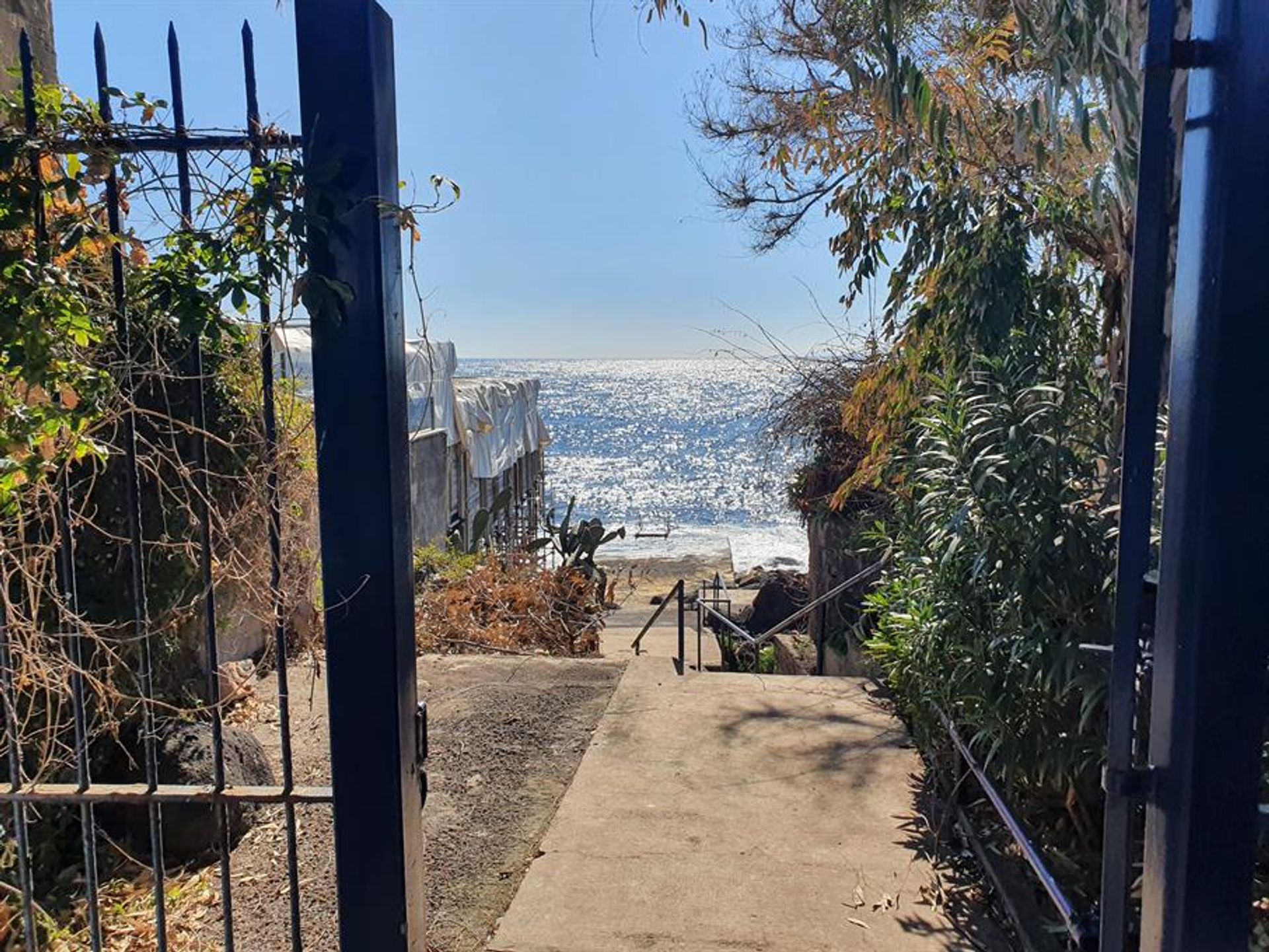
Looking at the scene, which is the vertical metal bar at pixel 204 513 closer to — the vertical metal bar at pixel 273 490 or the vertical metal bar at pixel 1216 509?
the vertical metal bar at pixel 273 490

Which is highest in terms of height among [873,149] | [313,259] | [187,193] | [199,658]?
[873,149]

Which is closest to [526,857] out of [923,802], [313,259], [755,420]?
[923,802]

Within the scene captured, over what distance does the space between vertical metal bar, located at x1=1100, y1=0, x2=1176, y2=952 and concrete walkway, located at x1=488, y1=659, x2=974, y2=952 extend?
61.2 inches

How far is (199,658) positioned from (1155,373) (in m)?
4.36

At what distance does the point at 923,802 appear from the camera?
12.3ft

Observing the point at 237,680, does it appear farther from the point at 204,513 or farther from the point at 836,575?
the point at 836,575

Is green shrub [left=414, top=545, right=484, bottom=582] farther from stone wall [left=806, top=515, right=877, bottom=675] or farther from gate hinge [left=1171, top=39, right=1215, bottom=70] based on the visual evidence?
gate hinge [left=1171, top=39, right=1215, bottom=70]

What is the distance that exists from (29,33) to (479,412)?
10874 mm

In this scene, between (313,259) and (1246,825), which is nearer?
(1246,825)

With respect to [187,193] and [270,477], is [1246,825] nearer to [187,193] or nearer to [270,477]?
[270,477]

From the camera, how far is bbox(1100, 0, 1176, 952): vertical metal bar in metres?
1.57

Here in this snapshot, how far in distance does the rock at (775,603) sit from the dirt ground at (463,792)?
5814mm

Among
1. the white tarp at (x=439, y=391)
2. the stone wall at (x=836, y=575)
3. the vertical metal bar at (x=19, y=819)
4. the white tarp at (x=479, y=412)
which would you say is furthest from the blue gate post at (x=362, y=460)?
the white tarp at (x=439, y=391)

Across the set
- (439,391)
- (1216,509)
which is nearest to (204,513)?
(1216,509)
